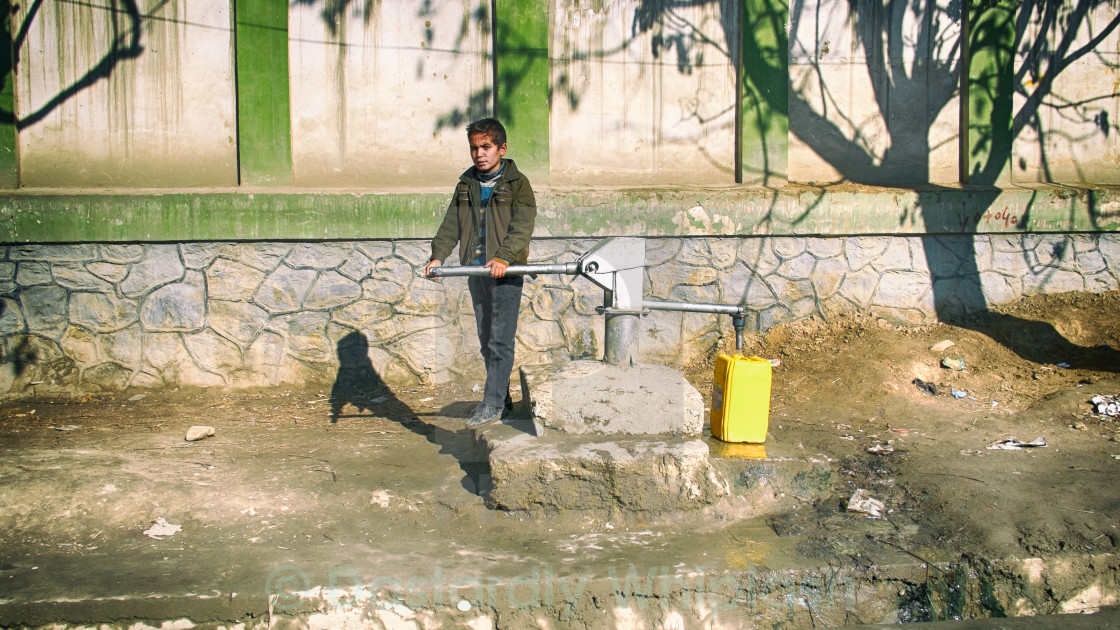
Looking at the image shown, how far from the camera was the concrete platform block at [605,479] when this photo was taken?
12.3 ft

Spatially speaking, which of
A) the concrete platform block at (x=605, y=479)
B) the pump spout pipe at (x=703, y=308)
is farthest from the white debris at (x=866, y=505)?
the pump spout pipe at (x=703, y=308)

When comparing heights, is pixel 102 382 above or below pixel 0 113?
below

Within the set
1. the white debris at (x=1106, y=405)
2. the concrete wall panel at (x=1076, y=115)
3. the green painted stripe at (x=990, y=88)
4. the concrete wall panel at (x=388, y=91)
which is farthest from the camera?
the concrete wall panel at (x=1076, y=115)

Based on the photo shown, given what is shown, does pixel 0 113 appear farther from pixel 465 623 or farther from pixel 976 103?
pixel 976 103

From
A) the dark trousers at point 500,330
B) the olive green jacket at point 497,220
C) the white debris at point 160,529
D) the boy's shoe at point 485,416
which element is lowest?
the white debris at point 160,529

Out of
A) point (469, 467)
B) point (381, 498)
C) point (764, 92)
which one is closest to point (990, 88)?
point (764, 92)

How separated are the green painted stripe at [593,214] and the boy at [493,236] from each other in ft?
5.15

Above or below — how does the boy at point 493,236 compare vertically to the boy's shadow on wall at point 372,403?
above

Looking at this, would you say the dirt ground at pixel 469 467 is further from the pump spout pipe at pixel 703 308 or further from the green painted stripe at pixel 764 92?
the green painted stripe at pixel 764 92

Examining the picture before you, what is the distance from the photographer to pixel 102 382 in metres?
5.96

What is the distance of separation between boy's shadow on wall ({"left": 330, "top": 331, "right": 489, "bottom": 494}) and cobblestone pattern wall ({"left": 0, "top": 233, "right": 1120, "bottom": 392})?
0.04m

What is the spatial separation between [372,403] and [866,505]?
3.45 meters

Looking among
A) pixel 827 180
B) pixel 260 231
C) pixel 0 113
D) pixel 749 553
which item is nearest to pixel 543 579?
pixel 749 553

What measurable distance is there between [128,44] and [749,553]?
553 cm
